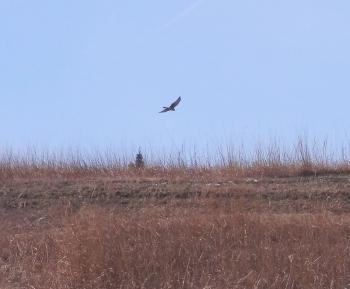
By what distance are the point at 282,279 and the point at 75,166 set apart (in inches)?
355

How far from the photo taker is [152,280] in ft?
25.8

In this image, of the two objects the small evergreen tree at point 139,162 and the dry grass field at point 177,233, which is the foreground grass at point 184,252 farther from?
the small evergreen tree at point 139,162

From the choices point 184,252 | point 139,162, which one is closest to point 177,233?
point 184,252

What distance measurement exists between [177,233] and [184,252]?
0.51 metres

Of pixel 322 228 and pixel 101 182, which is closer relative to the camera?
pixel 322 228

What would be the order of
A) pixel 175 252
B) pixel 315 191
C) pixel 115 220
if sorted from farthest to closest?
pixel 315 191 < pixel 115 220 < pixel 175 252

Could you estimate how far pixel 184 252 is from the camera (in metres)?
8.47

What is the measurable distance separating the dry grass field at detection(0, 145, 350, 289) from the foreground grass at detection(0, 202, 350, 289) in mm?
12

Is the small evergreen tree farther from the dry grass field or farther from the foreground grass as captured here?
the foreground grass

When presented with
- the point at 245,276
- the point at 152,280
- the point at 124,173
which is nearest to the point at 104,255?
the point at 152,280

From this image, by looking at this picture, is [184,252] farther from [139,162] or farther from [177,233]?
[139,162]

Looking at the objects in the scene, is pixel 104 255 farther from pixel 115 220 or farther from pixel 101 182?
pixel 101 182

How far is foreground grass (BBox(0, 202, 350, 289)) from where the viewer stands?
7.79 metres

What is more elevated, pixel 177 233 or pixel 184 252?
pixel 177 233
